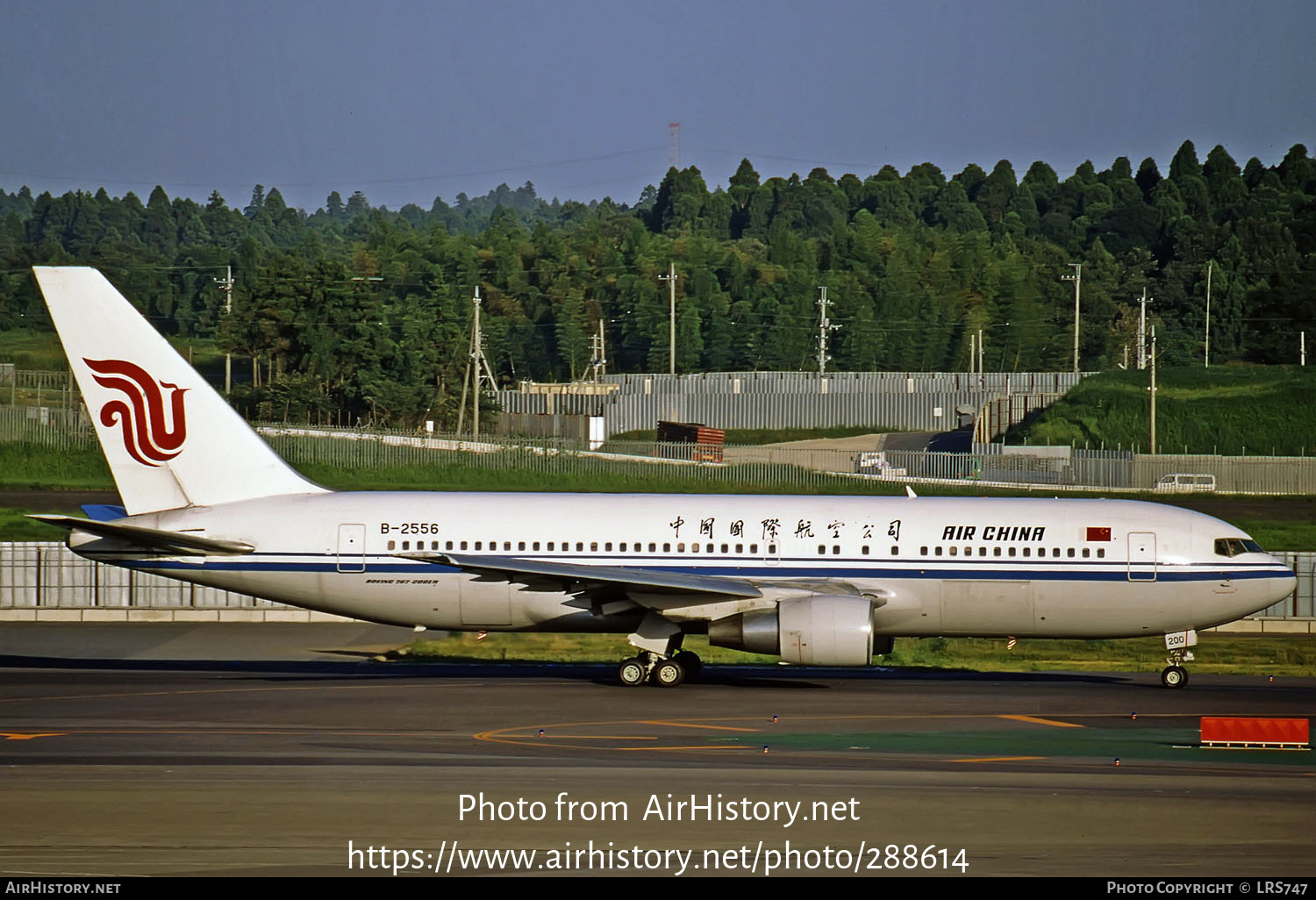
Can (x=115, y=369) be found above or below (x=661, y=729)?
above

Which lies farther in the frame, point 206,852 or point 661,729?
point 661,729

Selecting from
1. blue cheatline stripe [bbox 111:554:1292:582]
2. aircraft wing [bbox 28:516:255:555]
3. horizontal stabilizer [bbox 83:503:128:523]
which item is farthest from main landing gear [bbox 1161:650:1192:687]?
horizontal stabilizer [bbox 83:503:128:523]

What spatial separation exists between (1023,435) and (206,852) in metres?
90.4

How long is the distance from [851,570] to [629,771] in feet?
32.1

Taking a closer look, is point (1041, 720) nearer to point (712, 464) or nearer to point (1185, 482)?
point (712, 464)

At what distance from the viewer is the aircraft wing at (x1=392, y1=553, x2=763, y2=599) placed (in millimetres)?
26938

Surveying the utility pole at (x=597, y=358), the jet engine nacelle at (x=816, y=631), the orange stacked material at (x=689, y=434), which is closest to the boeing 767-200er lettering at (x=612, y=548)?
the jet engine nacelle at (x=816, y=631)

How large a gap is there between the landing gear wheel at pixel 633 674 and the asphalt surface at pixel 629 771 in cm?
45

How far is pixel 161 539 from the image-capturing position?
2839 cm

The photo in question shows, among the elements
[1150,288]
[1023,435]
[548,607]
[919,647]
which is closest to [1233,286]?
[1150,288]

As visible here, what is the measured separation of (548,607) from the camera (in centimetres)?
2897

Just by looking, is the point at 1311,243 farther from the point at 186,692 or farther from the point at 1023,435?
the point at 186,692

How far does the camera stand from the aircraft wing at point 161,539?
90.4ft

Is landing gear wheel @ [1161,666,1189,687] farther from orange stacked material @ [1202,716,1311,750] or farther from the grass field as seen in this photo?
orange stacked material @ [1202,716,1311,750]
